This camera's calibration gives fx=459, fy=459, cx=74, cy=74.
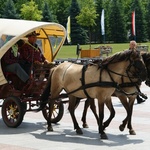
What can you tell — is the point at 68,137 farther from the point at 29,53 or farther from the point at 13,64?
the point at 29,53

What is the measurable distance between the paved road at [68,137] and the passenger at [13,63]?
117 cm

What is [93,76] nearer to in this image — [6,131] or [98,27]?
[6,131]

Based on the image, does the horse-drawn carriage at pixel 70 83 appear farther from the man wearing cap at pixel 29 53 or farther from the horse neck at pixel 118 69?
the man wearing cap at pixel 29 53

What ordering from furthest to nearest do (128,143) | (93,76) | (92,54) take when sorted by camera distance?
1. (92,54)
2. (93,76)
3. (128,143)

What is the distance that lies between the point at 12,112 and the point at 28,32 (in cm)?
183

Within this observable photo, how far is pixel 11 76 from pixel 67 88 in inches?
69.5

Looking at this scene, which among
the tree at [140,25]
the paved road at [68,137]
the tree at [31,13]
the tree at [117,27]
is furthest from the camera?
the tree at [117,27]

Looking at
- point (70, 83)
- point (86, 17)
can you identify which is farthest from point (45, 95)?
point (86, 17)

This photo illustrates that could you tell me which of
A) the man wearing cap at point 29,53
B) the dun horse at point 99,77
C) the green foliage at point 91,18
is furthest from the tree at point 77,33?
the dun horse at point 99,77

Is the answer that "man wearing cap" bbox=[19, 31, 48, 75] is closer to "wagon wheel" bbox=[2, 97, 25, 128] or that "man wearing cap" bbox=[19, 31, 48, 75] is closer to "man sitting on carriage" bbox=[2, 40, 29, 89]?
"man sitting on carriage" bbox=[2, 40, 29, 89]

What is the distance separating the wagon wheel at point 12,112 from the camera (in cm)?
1007

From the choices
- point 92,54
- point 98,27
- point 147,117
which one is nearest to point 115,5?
point 98,27

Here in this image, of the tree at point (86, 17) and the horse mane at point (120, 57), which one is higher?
the tree at point (86, 17)

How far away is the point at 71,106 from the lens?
980 centimetres
